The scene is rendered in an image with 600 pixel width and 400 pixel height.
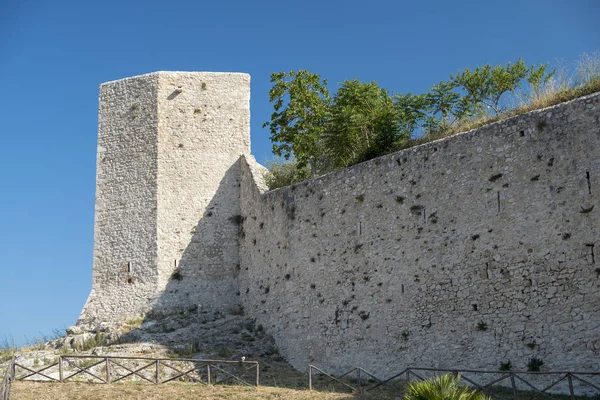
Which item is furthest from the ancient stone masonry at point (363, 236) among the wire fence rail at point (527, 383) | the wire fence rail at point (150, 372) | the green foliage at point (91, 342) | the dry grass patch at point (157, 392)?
the dry grass patch at point (157, 392)

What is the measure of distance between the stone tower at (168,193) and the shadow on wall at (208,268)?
0.03m

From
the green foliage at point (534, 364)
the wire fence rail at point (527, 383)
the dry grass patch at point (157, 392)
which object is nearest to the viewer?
the wire fence rail at point (527, 383)

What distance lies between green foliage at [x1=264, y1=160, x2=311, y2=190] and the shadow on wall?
3.26ft

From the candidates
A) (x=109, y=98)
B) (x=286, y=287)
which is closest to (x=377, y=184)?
(x=286, y=287)

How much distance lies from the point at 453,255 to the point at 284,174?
1023 centimetres

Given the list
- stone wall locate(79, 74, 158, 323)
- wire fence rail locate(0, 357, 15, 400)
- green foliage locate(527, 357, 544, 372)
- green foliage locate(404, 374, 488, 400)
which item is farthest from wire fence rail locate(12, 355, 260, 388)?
green foliage locate(527, 357, 544, 372)

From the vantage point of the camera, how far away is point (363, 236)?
1867 centimetres

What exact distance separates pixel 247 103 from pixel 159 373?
9.42 m

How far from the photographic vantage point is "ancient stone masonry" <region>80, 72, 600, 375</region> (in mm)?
14703

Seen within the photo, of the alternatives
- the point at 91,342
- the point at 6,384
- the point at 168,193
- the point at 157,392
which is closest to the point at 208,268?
the point at 168,193

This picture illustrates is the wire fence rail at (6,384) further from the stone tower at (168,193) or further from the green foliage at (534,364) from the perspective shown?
the green foliage at (534,364)

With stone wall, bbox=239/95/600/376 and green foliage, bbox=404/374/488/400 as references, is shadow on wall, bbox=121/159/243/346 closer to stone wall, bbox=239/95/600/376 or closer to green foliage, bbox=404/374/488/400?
stone wall, bbox=239/95/600/376

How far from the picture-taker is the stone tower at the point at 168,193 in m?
23.2

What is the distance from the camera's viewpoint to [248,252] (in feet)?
75.3
